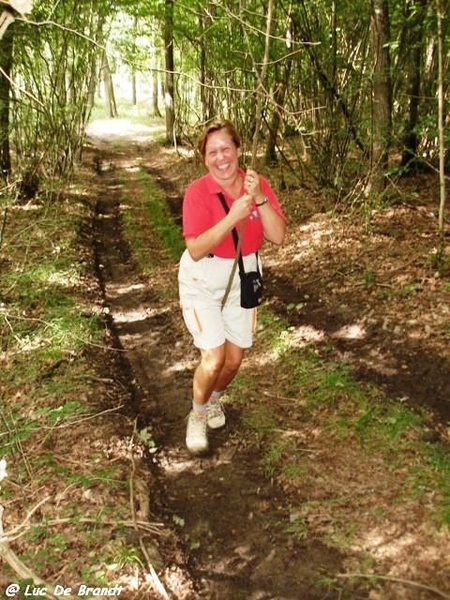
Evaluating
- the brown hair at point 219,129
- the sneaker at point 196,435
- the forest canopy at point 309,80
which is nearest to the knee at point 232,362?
the sneaker at point 196,435

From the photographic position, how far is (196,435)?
Answer: 411 cm

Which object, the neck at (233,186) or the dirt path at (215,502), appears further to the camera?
the neck at (233,186)

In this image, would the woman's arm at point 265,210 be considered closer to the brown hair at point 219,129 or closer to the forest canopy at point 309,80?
the brown hair at point 219,129

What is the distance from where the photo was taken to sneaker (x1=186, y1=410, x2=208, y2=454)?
13.4 feet

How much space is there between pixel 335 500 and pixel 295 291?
374cm

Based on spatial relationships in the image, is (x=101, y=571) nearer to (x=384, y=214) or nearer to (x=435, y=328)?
(x=435, y=328)

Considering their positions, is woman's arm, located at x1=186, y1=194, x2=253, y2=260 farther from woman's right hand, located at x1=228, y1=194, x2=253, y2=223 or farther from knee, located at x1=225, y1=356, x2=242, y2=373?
knee, located at x1=225, y1=356, x2=242, y2=373

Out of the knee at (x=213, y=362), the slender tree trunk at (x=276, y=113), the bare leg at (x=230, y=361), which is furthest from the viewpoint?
the slender tree trunk at (x=276, y=113)

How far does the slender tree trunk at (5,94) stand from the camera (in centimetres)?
862

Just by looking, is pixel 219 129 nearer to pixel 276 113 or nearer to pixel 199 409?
pixel 199 409

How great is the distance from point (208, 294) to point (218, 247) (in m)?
0.37

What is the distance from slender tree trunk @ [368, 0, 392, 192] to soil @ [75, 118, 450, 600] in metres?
1.04

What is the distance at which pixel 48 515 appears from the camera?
3.38m

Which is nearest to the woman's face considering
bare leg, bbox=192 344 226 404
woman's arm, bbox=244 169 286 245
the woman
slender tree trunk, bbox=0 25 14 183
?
the woman
